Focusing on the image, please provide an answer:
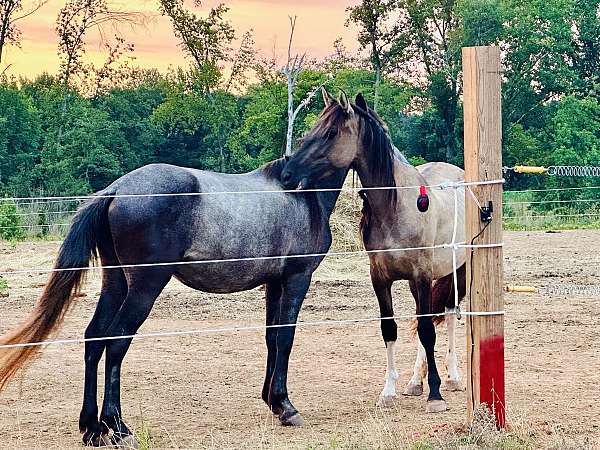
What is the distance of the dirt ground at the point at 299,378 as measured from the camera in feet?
18.1

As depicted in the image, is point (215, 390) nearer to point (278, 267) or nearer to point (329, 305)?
point (278, 267)

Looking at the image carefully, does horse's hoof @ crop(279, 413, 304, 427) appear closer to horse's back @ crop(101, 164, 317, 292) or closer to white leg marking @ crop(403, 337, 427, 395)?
horse's back @ crop(101, 164, 317, 292)

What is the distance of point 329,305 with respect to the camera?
10.8 m

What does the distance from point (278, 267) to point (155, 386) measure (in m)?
1.74

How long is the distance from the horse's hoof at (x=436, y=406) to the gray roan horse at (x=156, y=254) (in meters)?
1.01

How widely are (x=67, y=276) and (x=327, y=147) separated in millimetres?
1965

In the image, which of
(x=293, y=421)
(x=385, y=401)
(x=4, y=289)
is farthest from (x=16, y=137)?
(x=293, y=421)

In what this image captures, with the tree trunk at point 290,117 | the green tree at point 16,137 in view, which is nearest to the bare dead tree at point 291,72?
the tree trunk at point 290,117

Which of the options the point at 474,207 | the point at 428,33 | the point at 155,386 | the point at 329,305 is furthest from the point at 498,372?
the point at 428,33

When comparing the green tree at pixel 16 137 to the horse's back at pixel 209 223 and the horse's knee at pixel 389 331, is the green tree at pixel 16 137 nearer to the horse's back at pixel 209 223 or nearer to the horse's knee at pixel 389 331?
the horse's knee at pixel 389 331

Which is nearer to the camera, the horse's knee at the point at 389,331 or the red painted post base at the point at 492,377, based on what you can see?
the red painted post base at the point at 492,377

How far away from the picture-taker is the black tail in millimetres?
5266

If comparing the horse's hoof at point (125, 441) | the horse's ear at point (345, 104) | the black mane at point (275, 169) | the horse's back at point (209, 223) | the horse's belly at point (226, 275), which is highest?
the horse's ear at point (345, 104)

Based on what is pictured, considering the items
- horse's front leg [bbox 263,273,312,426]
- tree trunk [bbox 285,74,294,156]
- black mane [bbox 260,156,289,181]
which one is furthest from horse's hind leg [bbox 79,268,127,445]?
tree trunk [bbox 285,74,294,156]
